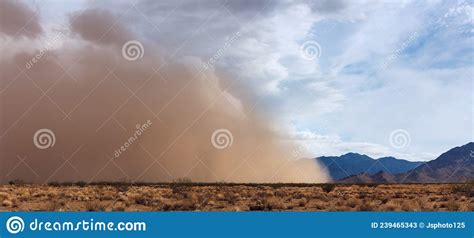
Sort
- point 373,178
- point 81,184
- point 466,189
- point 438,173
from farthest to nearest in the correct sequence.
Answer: point 438,173
point 373,178
point 81,184
point 466,189

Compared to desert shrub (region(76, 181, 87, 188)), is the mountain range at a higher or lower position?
higher

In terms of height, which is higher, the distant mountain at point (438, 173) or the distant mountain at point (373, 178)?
the distant mountain at point (438, 173)

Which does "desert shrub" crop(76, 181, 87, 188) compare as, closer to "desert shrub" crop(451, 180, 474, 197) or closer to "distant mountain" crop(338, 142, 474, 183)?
"desert shrub" crop(451, 180, 474, 197)

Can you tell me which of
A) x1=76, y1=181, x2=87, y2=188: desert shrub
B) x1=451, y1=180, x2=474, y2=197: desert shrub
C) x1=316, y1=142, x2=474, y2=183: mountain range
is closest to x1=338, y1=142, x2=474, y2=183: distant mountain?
x1=316, y1=142, x2=474, y2=183: mountain range

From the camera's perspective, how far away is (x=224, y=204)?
102 feet

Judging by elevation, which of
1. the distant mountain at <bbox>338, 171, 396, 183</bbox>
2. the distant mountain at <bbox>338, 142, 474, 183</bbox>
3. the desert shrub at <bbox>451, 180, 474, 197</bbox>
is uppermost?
the distant mountain at <bbox>338, 142, 474, 183</bbox>

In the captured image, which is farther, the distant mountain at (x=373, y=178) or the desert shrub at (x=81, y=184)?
the distant mountain at (x=373, y=178)

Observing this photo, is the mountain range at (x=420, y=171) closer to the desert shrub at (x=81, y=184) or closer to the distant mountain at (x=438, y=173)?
the distant mountain at (x=438, y=173)

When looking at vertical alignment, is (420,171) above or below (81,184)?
above

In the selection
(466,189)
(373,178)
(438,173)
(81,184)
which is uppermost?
(438,173)

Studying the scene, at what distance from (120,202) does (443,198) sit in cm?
2165

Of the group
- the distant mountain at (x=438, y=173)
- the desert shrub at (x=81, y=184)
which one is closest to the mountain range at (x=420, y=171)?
the distant mountain at (x=438, y=173)

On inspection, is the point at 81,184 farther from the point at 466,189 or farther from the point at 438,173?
the point at 438,173

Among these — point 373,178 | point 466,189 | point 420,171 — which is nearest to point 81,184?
point 466,189
